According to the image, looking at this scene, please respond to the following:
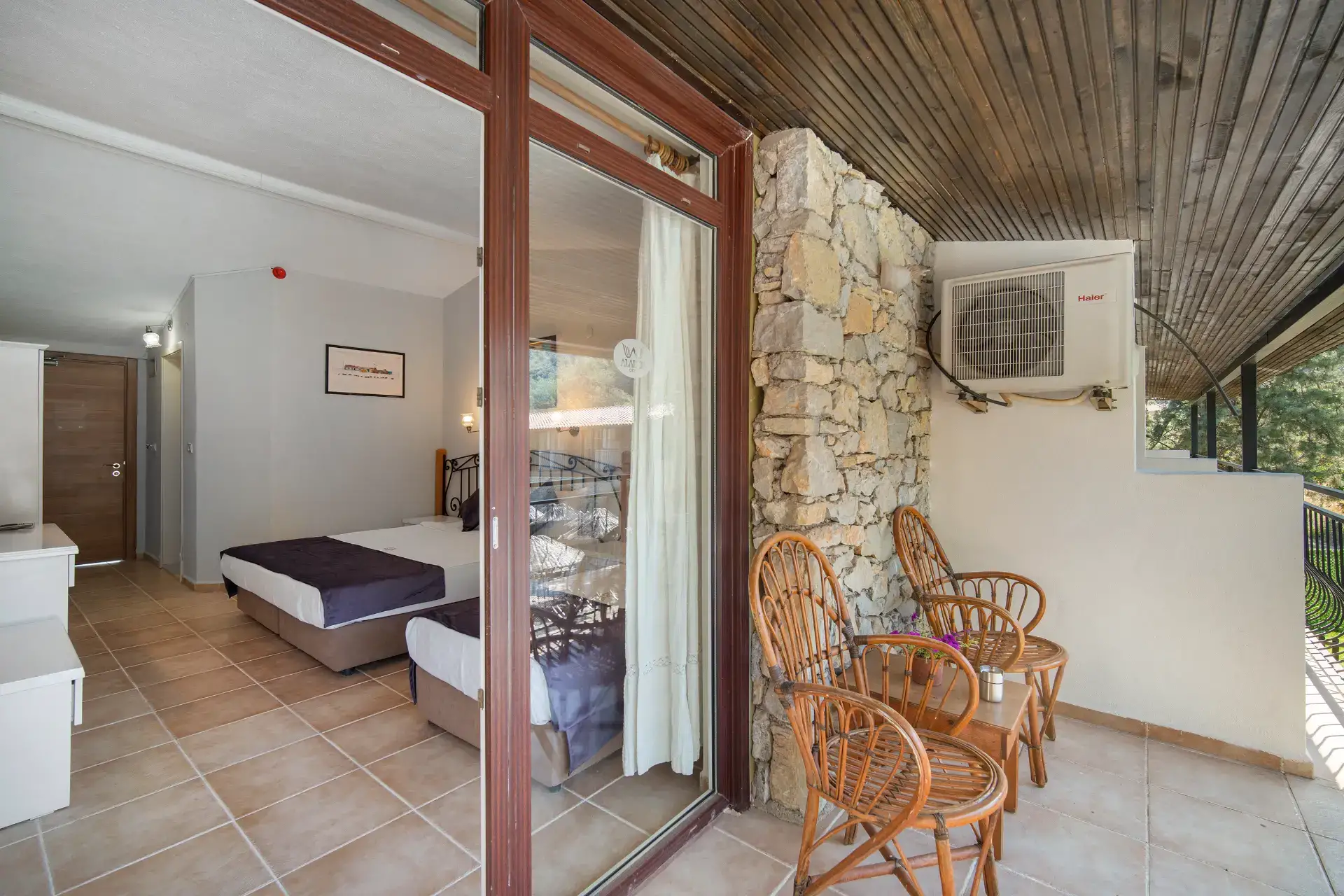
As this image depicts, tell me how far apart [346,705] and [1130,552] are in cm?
391

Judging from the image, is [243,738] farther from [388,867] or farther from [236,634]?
[236,634]

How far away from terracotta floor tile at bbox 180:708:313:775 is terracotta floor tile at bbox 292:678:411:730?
67mm

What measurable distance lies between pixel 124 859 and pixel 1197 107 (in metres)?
4.39

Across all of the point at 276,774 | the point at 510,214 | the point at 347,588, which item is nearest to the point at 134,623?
the point at 347,588

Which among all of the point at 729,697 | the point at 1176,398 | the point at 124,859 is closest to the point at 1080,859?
the point at 729,697

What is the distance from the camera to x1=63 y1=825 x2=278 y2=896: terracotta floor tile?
185 centimetres

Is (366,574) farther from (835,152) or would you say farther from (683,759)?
(835,152)

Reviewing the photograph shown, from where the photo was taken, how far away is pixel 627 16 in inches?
66.8

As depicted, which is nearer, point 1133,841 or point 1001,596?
point 1133,841

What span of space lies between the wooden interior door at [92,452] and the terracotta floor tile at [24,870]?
237 inches

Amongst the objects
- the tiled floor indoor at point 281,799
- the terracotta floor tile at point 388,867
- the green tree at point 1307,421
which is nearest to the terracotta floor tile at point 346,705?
the tiled floor indoor at point 281,799

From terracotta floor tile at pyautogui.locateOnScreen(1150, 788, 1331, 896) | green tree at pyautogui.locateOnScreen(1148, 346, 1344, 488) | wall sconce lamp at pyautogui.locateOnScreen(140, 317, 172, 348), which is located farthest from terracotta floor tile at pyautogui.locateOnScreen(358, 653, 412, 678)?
green tree at pyautogui.locateOnScreen(1148, 346, 1344, 488)

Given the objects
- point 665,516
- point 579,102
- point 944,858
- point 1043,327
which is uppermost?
point 579,102

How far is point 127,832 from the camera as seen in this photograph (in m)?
2.12
